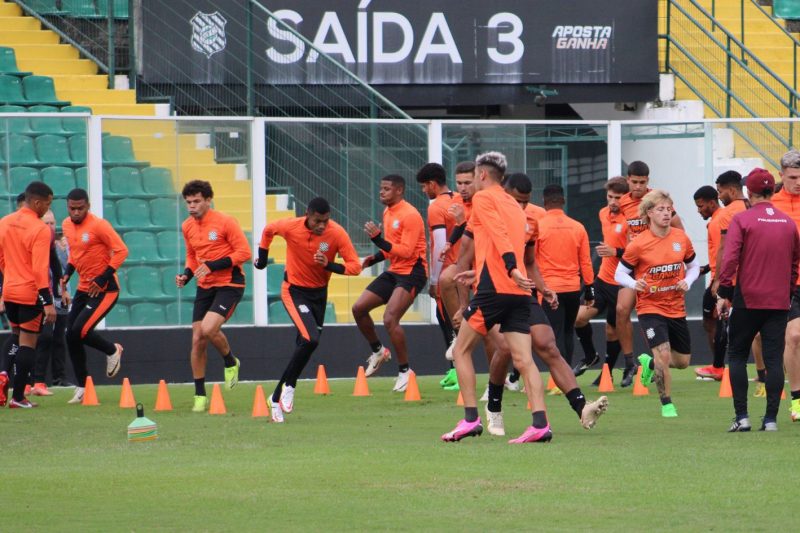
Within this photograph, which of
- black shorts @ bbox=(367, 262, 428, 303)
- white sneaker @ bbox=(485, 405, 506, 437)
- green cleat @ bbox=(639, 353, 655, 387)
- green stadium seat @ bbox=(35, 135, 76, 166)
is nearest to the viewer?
white sneaker @ bbox=(485, 405, 506, 437)

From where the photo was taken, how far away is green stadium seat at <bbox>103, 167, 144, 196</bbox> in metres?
19.3

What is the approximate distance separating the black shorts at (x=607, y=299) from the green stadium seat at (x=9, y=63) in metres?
9.61

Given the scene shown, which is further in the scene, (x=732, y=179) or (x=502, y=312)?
(x=732, y=179)

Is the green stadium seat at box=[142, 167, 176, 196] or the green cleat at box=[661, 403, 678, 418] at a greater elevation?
the green stadium seat at box=[142, 167, 176, 196]

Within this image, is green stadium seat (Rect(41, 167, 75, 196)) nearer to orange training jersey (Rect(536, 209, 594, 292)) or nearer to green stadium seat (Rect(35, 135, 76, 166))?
green stadium seat (Rect(35, 135, 76, 166))

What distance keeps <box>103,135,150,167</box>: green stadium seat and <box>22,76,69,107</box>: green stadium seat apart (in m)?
3.09

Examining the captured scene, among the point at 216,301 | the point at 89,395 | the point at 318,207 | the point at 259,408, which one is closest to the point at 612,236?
the point at 318,207

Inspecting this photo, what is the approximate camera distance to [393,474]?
9.88m

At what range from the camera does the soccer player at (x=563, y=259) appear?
16.2m

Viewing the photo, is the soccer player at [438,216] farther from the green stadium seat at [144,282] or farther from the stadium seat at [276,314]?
the green stadium seat at [144,282]

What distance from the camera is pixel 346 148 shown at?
787 inches

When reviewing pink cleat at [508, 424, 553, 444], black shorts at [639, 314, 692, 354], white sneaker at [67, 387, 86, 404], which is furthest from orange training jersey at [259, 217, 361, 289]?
pink cleat at [508, 424, 553, 444]

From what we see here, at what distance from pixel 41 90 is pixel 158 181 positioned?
151 inches

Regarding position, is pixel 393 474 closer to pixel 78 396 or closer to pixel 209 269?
pixel 209 269
